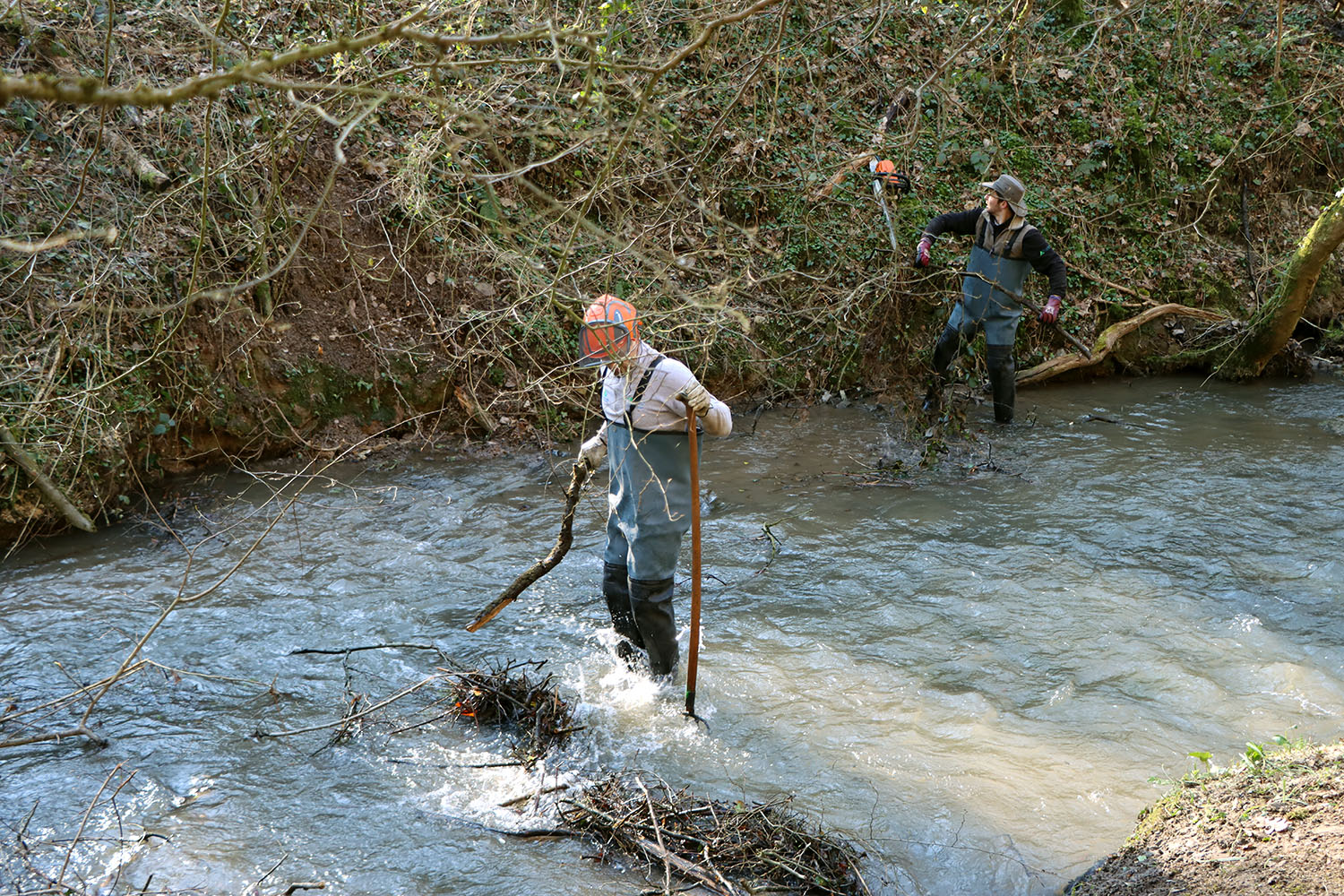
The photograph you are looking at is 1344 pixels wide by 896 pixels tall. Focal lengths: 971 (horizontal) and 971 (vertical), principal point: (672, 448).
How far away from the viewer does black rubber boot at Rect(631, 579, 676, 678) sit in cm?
452

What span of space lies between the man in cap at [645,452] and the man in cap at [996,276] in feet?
15.5

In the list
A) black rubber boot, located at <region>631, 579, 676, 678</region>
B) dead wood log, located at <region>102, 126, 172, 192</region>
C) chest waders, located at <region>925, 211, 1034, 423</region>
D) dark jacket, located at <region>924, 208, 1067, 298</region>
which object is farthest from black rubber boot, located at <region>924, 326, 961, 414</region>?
dead wood log, located at <region>102, 126, 172, 192</region>

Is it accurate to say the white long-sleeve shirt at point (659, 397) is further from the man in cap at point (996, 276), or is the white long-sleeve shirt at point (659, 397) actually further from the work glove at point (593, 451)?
the man in cap at point (996, 276)

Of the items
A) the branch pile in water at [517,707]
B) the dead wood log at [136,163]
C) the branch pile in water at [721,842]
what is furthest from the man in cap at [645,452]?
the dead wood log at [136,163]

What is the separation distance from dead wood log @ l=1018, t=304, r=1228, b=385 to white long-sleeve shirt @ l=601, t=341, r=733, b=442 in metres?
6.49

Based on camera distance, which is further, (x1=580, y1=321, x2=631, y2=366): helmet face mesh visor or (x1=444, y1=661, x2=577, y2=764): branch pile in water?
(x1=444, y1=661, x2=577, y2=764): branch pile in water

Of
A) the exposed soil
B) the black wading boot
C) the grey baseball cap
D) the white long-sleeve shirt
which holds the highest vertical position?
the grey baseball cap

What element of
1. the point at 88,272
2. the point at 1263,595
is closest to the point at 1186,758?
the point at 1263,595

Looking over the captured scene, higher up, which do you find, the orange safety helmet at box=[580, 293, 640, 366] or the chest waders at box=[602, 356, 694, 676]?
the orange safety helmet at box=[580, 293, 640, 366]

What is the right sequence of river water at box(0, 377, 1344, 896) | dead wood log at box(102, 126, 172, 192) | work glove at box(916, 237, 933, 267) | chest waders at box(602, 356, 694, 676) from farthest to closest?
work glove at box(916, 237, 933, 267), dead wood log at box(102, 126, 172, 192), chest waders at box(602, 356, 694, 676), river water at box(0, 377, 1344, 896)

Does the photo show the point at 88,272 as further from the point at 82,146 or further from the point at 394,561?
the point at 394,561

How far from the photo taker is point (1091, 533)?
21.9 feet

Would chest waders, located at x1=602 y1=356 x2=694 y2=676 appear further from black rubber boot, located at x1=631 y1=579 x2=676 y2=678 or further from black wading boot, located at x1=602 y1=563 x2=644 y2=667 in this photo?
black wading boot, located at x1=602 y1=563 x2=644 y2=667

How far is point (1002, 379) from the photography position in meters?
8.91
